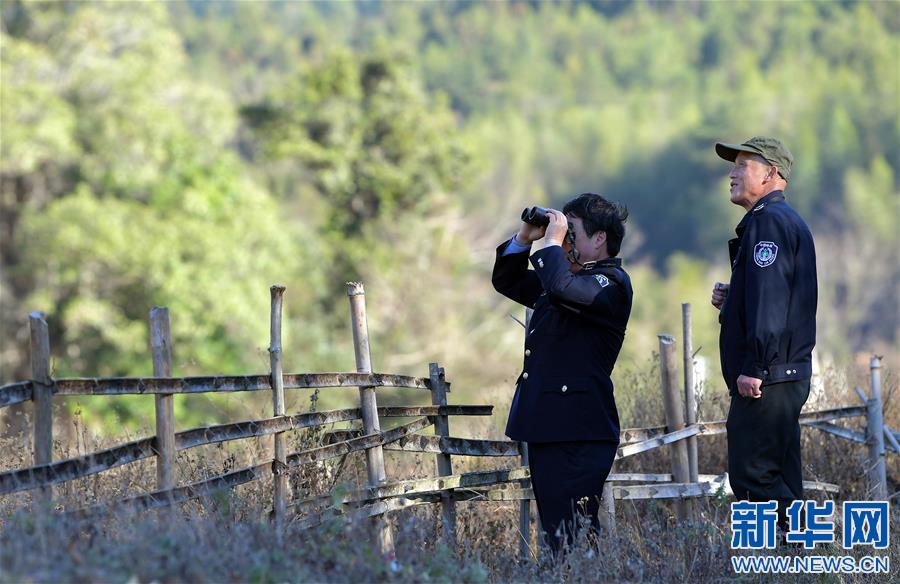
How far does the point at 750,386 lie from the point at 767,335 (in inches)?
8.7

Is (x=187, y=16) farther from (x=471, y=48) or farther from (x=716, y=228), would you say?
(x=716, y=228)

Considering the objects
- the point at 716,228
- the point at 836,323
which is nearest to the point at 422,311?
the point at 836,323

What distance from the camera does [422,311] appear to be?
1180 inches

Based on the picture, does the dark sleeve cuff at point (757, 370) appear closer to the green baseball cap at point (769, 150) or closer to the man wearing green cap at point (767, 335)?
the man wearing green cap at point (767, 335)

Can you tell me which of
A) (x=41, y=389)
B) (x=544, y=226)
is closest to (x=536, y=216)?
(x=544, y=226)

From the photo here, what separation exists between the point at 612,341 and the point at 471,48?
372 feet

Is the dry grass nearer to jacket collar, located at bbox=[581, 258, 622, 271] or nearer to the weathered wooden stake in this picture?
the weathered wooden stake

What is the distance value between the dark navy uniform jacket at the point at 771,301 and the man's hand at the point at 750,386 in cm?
3

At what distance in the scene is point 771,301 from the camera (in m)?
5.05

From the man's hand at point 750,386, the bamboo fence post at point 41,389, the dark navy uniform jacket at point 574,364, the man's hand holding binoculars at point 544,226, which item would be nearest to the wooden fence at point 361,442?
the bamboo fence post at point 41,389

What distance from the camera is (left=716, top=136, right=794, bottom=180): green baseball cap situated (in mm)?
5305

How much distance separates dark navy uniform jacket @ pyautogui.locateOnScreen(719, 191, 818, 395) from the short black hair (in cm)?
52

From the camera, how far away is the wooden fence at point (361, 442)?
4.52 metres

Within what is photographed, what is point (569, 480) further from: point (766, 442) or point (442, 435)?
point (442, 435)
